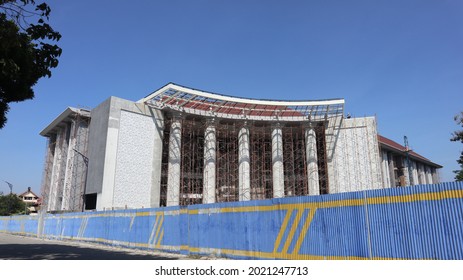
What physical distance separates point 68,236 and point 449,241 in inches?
1126

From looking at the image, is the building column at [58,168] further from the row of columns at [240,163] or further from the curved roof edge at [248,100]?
the row of columns at [240,163]

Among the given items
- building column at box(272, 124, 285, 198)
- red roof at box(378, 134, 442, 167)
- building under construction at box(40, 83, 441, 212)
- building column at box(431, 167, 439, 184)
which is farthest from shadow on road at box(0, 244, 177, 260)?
building column at box(431, 167, 439, 184)

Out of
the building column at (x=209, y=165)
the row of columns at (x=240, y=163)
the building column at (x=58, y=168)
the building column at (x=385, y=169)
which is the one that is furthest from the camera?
the building column at (x=385, y=169)

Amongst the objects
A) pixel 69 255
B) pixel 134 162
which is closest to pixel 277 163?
pixel 134 162

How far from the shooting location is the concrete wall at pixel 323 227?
8969 millimetres

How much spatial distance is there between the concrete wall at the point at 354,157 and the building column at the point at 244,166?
32.7ft

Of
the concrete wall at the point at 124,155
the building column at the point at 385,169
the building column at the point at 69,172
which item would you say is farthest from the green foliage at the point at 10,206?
the building column at the point at 385,169

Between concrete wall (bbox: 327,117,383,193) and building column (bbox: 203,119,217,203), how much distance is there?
1414 cm

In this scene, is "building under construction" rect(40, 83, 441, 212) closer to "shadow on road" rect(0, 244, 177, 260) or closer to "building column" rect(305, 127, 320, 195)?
"building column" rect(305, 127, 320, 195)

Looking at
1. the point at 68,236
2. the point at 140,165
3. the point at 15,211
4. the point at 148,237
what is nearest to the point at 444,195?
the point at 148,237

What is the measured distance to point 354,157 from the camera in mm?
42969

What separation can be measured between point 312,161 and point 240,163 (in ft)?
28.6
